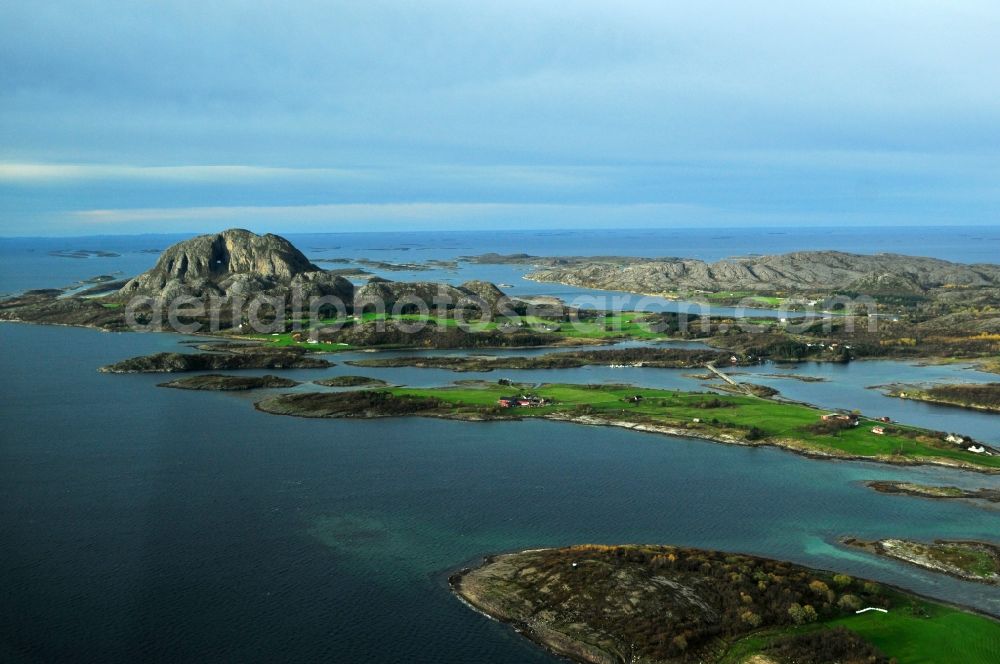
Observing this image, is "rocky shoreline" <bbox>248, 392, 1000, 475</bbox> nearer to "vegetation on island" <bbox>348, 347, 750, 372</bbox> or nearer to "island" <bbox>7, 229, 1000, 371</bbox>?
"vegetation on island" <bbox>348, 347, 750, 372</bbox>

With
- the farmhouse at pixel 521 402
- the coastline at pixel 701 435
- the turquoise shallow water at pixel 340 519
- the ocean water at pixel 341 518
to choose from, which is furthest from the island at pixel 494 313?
the turquoise shallow water at pixel 340 519

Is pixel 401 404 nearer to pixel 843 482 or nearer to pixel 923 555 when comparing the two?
pixel 843 482

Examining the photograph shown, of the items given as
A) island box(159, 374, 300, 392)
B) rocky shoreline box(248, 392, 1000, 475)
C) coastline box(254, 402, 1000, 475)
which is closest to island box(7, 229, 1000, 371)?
island box(159, 374, 300, 392)

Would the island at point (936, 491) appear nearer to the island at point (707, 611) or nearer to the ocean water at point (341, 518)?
the ocean water at point (341, 518)

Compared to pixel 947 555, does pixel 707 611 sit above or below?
below

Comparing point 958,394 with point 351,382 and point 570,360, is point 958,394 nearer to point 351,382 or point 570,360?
point 570,360

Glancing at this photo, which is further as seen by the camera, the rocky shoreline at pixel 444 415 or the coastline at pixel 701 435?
the rocky shoreline at pixel 444 415

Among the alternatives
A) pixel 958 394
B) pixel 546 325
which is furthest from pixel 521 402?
pixel 546 325
